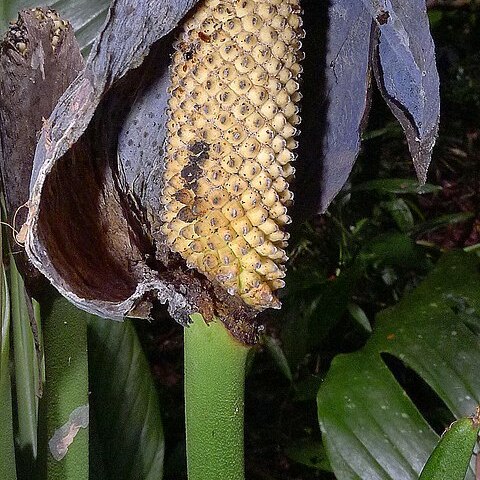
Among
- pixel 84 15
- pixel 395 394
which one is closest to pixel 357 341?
pixel 395 394

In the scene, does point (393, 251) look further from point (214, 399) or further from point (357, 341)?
point (214, 399)

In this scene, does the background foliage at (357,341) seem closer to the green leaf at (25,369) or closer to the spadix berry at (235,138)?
the green leaf at (25,369)

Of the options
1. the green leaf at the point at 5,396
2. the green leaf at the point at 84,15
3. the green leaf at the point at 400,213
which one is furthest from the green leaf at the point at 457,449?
the green leaf at the point at 400,213

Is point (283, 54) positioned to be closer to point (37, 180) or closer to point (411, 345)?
point (37, 180)

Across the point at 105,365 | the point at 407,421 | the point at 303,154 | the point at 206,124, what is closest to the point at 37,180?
the point at 206,124

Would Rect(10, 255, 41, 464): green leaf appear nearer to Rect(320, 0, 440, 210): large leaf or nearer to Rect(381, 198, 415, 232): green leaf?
Rect(320, 0, 440, 210): large leaf

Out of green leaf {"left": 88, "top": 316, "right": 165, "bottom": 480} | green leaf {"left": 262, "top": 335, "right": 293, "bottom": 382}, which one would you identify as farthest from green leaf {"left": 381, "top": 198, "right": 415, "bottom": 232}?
green leaf {"left": 88, "top": 316, "right": 165, "bottom": 480}
